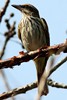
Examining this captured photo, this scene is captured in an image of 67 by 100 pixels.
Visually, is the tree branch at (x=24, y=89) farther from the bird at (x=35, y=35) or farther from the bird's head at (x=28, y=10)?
the bird's head at (x=28, y=10)

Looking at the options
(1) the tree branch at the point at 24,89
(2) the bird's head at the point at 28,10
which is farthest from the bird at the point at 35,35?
(1) the tree branch at the point at 24,89

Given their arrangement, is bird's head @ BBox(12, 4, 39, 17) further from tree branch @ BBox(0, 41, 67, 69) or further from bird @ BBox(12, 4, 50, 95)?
tree branch @ BBox(0, 41, 67, 69)

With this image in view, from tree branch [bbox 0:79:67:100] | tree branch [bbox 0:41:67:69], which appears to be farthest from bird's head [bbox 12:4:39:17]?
tree branch [bbox 0:41:67:69]

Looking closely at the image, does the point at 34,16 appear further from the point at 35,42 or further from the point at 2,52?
the point at 2,52

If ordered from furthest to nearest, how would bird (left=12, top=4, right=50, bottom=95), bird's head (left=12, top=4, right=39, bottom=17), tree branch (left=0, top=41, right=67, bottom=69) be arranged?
bird's head (left=12, top=4, right=39, bottom=17)
bird (left=12, top=4, right=50, bottom=95)
tree branch (left=0, top=41, right=67, bottom=69)

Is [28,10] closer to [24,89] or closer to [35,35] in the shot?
[35,35]

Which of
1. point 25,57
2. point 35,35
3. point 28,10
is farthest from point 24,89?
point 28,10

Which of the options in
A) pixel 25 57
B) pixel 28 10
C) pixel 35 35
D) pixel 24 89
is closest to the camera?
pixel 25 57

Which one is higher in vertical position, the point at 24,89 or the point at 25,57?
the point at 25,57

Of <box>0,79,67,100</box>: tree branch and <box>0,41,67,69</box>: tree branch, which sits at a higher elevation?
<box>0,41,67,69</box>: tree branch

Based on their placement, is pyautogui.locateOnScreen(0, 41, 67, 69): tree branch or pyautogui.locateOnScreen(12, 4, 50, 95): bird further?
pyautogui.locateOnScreen(12, 4, 50, 95): bird

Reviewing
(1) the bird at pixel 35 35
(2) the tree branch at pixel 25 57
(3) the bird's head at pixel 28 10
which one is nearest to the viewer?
(2) the tree branch at pixel 25 57

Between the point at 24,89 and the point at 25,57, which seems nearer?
the point at 25,57

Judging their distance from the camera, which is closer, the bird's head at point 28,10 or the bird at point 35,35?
the bird at point 35,35
